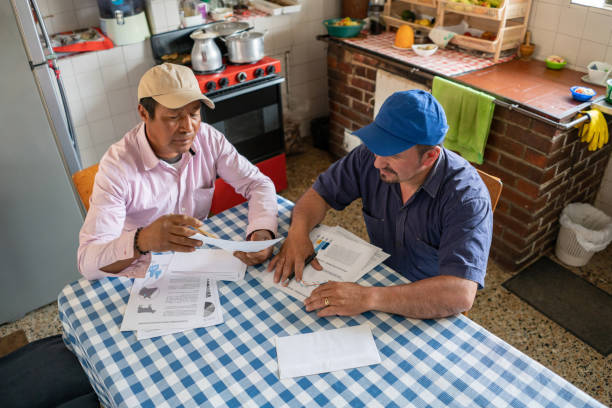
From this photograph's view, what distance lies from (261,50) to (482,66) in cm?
140

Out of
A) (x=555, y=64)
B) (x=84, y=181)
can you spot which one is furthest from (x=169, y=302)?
(x=555, y=64)

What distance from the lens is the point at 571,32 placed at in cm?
286

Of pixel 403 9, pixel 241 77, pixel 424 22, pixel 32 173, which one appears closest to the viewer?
pixel 32 173

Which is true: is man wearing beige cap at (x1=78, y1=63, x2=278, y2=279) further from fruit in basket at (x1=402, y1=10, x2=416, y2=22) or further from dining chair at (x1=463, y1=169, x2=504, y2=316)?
fruit in basket at (x1=402, y1=10, x2=416, y2=22)

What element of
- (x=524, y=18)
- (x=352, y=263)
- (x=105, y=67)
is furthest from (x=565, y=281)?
(x=105, y=67)

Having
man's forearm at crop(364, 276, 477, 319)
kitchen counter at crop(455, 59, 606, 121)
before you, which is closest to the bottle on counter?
kitchen counter at crop(455, 59, 606, 121)

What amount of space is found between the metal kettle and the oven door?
170mm

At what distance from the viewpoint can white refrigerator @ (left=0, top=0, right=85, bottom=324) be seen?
2.13 m

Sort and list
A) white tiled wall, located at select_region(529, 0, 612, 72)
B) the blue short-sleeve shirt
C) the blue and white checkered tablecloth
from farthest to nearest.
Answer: white tiled wall, located at select_region(529, 0, 612, 72) → the blue short-sleeve shirt → the blue and white checkered tablecloth

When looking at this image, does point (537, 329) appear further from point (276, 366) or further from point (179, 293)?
point (179, 293)

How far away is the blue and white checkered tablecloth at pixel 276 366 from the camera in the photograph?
4.01ft

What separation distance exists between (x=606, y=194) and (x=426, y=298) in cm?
233

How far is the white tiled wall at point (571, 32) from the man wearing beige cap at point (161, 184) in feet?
7.01

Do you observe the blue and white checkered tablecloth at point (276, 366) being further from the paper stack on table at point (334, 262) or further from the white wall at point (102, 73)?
the white wall at point (102, 73)
